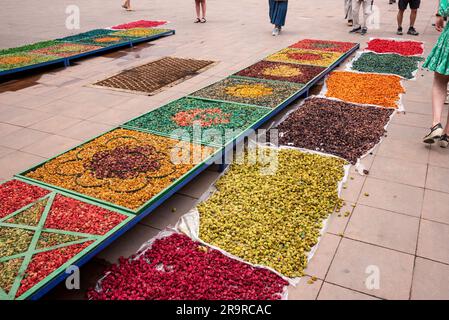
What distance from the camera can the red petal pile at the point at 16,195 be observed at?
3.64 m

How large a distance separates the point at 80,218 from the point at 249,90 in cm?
406

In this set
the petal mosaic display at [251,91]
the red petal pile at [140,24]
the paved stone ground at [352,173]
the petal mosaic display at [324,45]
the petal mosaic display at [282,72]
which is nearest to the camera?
the paved stone ground at [352,173]

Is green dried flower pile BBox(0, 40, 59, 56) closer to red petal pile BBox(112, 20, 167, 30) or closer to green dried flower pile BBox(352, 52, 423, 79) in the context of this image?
red petal pile BBox(112, 20, 167, 30)

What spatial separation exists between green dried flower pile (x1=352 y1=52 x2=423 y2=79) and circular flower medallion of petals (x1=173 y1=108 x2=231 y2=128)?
4056 mm

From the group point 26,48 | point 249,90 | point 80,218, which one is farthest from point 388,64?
point 26,48

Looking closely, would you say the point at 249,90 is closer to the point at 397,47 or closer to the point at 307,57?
the point at 307,57

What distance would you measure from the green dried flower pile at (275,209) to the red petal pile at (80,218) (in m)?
0.84

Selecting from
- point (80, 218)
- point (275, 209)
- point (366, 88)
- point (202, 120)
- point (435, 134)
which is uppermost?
point (366, 88)

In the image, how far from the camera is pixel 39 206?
11.9ft

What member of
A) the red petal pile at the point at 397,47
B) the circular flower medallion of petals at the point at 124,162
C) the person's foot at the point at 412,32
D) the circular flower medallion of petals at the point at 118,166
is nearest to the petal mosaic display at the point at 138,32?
the red petal pile at the point at 397,47

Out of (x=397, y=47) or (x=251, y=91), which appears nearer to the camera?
(x=251, y=91)

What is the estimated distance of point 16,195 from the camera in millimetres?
3828

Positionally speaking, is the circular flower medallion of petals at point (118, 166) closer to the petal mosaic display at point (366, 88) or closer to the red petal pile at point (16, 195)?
the red petal pile at point (16, 195)

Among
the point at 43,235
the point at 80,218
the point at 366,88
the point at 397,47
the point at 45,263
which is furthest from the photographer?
the point at 397,47
